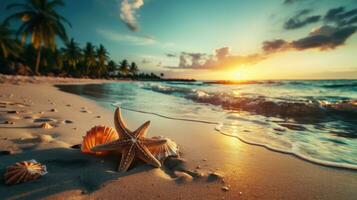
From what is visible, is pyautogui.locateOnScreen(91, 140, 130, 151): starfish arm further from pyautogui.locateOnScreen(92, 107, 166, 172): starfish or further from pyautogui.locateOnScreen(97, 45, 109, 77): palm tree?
pyautogui.locateOnScreen(97, 45, 109, 77): palm tree

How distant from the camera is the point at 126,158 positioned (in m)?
2.22

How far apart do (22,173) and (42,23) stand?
37956mm

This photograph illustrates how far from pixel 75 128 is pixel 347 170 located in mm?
4359

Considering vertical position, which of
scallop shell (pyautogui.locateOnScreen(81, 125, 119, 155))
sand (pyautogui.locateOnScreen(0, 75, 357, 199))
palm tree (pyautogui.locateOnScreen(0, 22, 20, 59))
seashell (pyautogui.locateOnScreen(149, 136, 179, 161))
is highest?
palm tree (pyautogui.locateOnScreen(0, 22, 20, 59))

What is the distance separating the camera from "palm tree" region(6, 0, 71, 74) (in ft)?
102

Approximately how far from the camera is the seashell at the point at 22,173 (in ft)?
5.85

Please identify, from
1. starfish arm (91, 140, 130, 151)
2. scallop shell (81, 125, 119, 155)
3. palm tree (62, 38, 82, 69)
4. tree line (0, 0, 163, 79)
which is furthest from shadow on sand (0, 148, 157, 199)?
palm tree (62, 38, 82, 69)

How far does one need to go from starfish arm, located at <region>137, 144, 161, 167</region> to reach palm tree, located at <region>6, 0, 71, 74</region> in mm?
36879

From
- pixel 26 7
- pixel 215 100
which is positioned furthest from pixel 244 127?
pixel 26 7

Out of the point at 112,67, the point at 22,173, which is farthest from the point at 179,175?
the point at 112,67

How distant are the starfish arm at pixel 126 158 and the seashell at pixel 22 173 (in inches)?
29.2

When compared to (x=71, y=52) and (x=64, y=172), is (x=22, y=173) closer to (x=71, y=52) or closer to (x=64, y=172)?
(x=64, y=172)

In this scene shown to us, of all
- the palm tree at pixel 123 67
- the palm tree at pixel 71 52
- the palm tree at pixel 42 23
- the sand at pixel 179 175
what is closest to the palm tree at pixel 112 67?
the palm tree at pixel 123 67

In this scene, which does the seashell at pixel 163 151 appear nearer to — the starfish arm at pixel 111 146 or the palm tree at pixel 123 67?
the starfish arm at pixel 111 146
